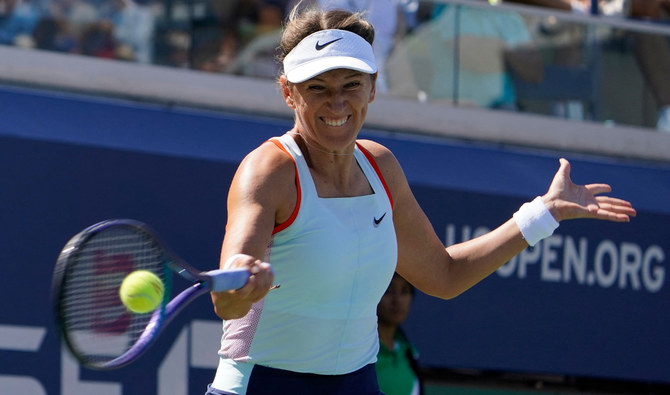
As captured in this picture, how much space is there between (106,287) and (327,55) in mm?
807

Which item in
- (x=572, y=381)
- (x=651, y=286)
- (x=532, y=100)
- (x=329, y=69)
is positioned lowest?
(x=572, y=381)

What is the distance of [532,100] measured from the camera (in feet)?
22.2

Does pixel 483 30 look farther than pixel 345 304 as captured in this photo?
Yes

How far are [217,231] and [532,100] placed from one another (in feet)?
7.42

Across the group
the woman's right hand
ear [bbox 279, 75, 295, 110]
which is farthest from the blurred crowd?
the woman's right hand

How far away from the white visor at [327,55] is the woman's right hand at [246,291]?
1.91 ft

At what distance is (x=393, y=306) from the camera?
213 inches

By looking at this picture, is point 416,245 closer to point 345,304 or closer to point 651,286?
point 345,304

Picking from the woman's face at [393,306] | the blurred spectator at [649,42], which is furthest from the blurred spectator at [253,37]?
the blurred spectator at [649,42]

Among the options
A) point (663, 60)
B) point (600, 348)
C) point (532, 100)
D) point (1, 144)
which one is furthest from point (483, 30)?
point (1, 144)

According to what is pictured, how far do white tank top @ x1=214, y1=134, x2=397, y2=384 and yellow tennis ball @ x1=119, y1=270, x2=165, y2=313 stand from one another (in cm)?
26

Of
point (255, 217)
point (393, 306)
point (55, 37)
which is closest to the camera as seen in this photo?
point (255, 217)

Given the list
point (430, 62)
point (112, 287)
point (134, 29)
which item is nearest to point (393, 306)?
point (430, 62)

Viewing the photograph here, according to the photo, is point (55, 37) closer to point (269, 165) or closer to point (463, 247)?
point (463, 247)
